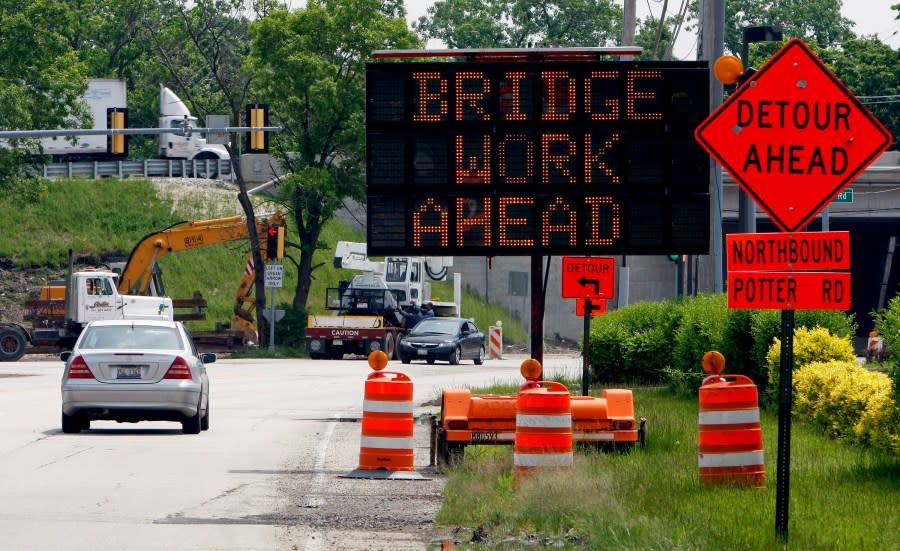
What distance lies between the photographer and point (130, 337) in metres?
20.2

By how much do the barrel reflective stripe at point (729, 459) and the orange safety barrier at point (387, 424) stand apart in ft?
11.8

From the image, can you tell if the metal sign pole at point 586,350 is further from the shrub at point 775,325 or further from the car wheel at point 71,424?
the car wheel at point 71,424

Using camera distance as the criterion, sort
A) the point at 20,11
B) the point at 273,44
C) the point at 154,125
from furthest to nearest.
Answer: the point at 154,125, the point at 273,44, the point at 20,11

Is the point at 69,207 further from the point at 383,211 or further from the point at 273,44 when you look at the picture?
the point at 383,211

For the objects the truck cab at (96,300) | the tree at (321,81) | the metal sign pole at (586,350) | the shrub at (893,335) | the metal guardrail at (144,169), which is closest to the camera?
the shrub at (893,335)

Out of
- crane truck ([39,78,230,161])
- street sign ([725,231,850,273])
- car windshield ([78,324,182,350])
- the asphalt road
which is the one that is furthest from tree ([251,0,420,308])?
street sign ([725,231,850,273])

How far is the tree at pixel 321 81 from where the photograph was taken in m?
57.8

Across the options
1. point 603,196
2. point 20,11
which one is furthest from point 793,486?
point 20,11

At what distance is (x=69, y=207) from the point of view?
234ft

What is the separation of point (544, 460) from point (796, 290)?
380 cm

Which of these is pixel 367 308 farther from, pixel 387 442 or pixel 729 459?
pixel 729 459

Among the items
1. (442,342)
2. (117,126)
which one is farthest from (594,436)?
(442,342)

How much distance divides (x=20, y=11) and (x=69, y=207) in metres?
18.6

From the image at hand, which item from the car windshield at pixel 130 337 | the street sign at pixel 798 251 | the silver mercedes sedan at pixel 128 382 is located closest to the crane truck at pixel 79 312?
the car windshield at pixel 130 337
